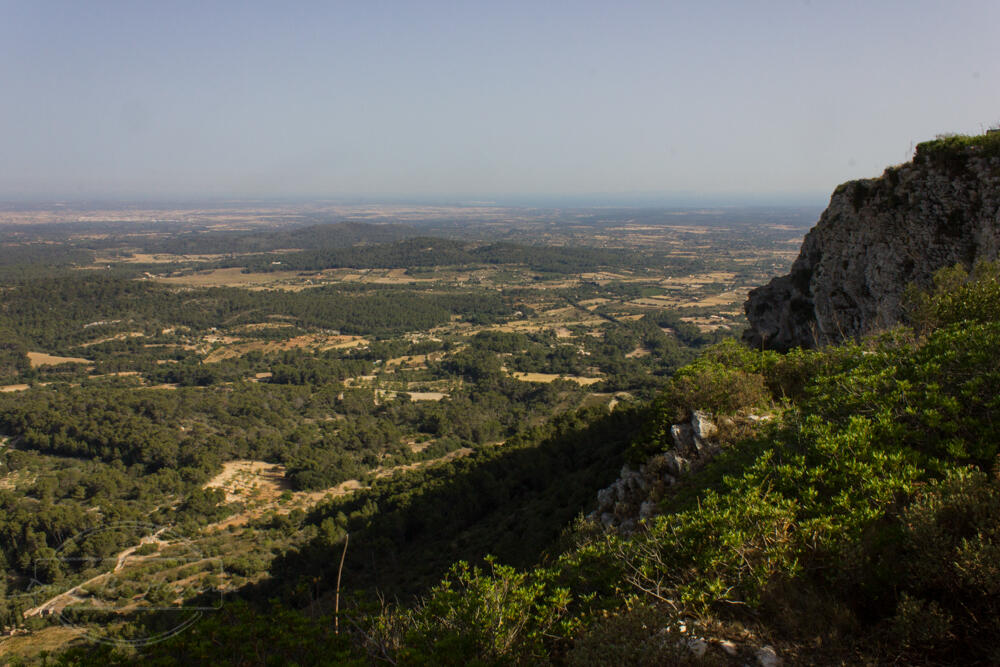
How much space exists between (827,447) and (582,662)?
5393 mm

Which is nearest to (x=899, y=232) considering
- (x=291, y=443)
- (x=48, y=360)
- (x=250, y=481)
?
(x=250, y=481)

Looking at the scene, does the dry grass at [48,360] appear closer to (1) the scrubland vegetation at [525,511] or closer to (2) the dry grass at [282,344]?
(1) the scrubland vegetation at [525,511]

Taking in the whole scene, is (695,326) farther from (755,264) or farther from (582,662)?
(582,662)

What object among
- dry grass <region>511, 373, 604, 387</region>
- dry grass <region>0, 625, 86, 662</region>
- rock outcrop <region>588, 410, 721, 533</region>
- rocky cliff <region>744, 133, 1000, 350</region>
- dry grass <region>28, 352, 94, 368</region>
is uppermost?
rocky cliff <region>744, 133, 1000, 350</region>

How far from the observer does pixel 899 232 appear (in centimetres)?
2236

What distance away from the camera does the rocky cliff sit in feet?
63.9

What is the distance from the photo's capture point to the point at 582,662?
588 cm

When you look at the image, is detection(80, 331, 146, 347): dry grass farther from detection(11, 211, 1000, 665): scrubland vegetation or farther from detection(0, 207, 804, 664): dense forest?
detection(11, 211, 1000, 665): scrubland vegetation

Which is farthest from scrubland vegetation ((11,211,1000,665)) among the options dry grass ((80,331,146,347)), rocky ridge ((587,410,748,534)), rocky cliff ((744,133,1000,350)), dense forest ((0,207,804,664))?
dry grass ((80,331,146,347))

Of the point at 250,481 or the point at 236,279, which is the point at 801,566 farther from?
the point at 236,279

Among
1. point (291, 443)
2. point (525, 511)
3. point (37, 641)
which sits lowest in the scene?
point (291, 443)

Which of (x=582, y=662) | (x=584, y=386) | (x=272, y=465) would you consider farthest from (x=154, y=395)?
(x=582, y=662)

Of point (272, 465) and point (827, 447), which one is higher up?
point (827, 447)

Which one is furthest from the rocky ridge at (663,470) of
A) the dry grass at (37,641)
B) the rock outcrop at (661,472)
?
the dry grass at (37,641)
